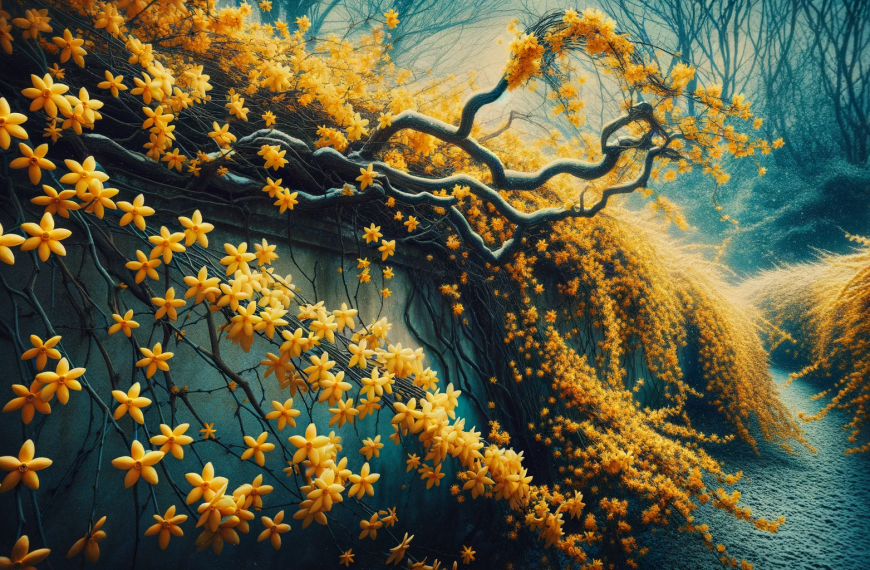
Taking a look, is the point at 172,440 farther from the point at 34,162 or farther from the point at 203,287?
the point at 34,162

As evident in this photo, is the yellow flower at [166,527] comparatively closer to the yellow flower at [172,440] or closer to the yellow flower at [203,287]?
the yellow flower at [172,440]

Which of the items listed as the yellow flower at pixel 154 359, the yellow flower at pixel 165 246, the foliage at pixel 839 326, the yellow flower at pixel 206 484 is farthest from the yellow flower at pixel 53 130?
the foliage at pixel 839 326

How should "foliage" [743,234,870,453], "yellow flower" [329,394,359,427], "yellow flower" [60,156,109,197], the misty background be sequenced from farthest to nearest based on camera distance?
the misty background < "foliage" [743,234,870,453] < "yellow flower" [329,394,359,427] < "yellow flower" [60,156,109,197]

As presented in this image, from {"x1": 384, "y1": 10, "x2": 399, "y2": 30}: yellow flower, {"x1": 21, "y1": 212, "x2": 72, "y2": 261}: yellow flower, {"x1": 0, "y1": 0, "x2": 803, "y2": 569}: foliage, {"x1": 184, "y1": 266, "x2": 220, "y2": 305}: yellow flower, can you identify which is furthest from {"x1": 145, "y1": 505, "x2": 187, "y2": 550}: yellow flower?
A: {"x1": 384, "y1": 10, "x2": 399, "y2": 30}: yellow flower

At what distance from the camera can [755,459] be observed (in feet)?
11.9

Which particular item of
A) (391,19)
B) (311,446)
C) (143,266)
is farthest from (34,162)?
(391,19)

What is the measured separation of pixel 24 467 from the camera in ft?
1.87

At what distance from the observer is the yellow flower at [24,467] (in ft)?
1.77

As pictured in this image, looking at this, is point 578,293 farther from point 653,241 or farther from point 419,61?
point 419,61

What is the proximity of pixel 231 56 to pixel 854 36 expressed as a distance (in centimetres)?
1405

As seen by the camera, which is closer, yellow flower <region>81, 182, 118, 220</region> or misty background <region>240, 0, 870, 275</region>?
yellow flower <region>81, 182, 118, 220</region>

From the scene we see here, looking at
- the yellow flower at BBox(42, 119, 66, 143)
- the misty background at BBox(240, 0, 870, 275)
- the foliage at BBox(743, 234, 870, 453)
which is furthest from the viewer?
the misty background at BBox(240, 0, 870, 275)

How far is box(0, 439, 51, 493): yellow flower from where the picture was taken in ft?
1.77

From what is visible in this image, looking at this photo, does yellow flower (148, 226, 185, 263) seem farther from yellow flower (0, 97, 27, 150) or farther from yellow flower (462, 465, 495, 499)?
yellow flower (462, 465, 495, 499)
